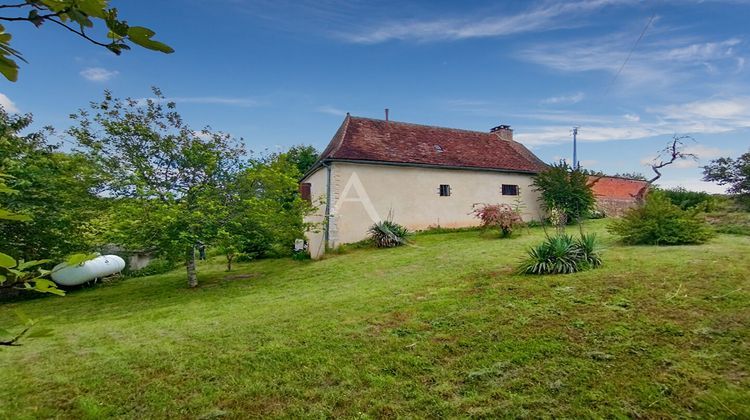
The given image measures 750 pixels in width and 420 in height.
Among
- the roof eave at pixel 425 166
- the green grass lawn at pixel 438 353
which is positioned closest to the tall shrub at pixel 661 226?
the green grass lawn at pixel 438 353

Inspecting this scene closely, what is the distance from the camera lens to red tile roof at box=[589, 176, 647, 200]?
899 inches

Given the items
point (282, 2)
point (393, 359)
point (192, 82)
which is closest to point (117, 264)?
point (192, 82)

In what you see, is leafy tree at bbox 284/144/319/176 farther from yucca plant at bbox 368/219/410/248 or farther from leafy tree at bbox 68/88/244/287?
leafy tree at bbox 68/88/244/287

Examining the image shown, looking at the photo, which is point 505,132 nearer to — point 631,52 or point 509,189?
point 509,189

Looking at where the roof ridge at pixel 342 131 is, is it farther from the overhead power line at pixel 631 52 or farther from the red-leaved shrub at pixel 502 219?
the overhead power line at pixel 631 52

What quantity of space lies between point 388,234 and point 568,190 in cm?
882

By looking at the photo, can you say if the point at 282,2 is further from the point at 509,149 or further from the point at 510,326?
the point at 509,149

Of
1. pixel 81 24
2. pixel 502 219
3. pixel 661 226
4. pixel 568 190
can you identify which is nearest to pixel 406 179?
pixel 502 219

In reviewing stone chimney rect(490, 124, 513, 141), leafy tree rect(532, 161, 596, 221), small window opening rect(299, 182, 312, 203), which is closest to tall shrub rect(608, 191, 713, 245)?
leafy tree rect(532, 161, 596, 221)

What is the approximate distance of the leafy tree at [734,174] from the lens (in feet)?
48.8

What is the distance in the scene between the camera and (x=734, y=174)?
1589 centimetres

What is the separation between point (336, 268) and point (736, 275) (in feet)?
29.5

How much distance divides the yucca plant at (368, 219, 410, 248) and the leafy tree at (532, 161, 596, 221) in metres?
7.47

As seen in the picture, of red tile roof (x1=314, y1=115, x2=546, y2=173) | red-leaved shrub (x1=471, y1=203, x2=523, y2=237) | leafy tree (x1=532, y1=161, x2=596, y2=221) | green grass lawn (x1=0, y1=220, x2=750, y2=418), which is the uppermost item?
red tile roof (x1=314, y1=115, x2=546, y2=173)
